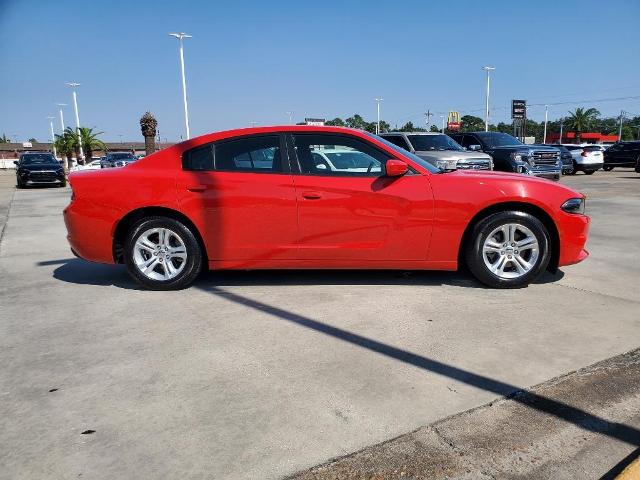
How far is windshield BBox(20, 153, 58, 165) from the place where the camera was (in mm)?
21475

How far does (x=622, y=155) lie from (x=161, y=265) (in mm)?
27766

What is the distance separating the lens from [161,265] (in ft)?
15.6

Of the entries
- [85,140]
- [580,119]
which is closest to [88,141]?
[85,140]

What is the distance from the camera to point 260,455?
2.23m

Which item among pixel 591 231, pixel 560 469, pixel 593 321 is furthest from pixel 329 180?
pixel 591 231

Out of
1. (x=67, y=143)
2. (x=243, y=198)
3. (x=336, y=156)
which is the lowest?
(x=243, y=198)

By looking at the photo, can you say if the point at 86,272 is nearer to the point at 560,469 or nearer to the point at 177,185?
the point at 177,185

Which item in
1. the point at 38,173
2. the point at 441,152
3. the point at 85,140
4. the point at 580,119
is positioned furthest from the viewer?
the point at 580,119

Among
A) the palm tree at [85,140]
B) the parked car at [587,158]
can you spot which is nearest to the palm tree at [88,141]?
the palm tree at [85,140]

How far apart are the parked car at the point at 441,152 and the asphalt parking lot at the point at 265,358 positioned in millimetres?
5911

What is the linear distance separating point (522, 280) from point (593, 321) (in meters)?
0.92

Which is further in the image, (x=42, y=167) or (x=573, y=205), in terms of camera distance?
(x=42, y=167)

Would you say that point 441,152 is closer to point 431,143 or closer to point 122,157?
point 431,143

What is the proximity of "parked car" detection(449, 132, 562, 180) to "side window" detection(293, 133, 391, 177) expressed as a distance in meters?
10.8
